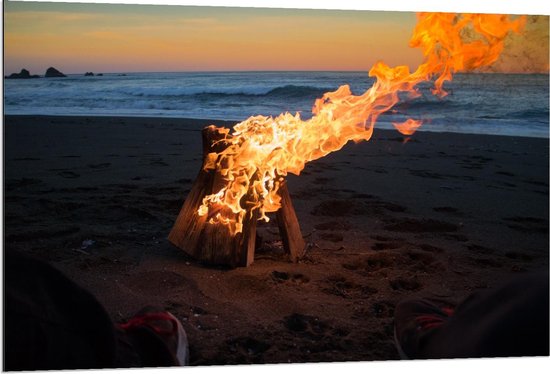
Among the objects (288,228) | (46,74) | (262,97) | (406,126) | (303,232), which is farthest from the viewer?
(262,97)

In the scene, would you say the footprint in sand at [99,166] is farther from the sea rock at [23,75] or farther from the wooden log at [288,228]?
the wooden log at [288,228]

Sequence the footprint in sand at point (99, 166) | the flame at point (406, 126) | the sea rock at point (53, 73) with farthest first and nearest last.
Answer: the footprint in sand at point (99, 166) → the flame at point (406, 126) → the sea rock at point (53, 73)

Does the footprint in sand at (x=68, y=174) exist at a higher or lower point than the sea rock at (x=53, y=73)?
lower

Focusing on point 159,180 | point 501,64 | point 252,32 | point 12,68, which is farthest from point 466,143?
point 12,68

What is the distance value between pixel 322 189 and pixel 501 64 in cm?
196

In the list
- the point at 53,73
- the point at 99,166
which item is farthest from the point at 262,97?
the point at 53,73

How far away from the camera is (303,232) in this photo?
412 centimetres

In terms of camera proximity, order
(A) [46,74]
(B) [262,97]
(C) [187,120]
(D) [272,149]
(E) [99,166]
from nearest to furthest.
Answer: (D) [272,149], (A) [46,74], (E) [99,166], (B) [262,97], (C) [187,120]

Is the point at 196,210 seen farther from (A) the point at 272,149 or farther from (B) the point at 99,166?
(B) the point at 99,166

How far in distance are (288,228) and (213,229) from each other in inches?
18.4

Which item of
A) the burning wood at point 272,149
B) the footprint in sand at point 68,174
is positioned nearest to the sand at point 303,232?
the footprint in sand at point 68,174

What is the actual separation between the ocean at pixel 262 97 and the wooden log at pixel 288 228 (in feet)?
3.83

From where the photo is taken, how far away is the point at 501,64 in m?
3.90

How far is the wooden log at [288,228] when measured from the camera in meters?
3.44
